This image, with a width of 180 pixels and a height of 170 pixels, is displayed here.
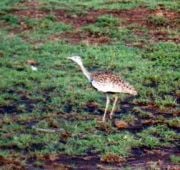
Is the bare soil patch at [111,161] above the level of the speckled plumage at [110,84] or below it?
below

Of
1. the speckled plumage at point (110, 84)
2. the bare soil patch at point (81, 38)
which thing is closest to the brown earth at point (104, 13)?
the bare soil patch at point (81, 38)

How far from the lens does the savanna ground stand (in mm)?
7223

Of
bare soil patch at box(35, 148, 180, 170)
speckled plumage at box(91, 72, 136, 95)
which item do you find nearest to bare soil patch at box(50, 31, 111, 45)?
speckled plumage at box(91, 72, 136, 95)

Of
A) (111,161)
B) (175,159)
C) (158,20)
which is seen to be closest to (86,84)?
(111,161)

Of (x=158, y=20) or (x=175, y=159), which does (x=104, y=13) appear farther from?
(x=175, y=159)

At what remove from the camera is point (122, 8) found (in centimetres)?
1523

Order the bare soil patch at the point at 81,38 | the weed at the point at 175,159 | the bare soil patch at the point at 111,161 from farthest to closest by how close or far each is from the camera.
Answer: the bare soil patch at the point at 81,38 < the weed at the point at 175,159 < the bare soil patch at the point at 111,161

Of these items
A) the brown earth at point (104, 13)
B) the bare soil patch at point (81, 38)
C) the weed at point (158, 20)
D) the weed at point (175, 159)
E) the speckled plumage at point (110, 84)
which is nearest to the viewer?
the weed at point (175, 159)

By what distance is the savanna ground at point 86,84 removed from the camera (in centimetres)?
722

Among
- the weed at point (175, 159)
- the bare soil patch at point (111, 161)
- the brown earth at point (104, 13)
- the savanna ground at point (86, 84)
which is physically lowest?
the bare soil patch at point (111, 161)

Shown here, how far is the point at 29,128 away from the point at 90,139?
0.89 metres

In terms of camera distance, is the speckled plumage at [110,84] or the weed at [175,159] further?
the speckled plumage at [110,84]

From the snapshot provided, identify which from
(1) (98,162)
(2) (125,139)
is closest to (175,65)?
(2) (125,139)

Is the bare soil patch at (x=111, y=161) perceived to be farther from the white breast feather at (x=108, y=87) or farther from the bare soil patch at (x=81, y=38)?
the bare soil patch at (x=81, y=38)
